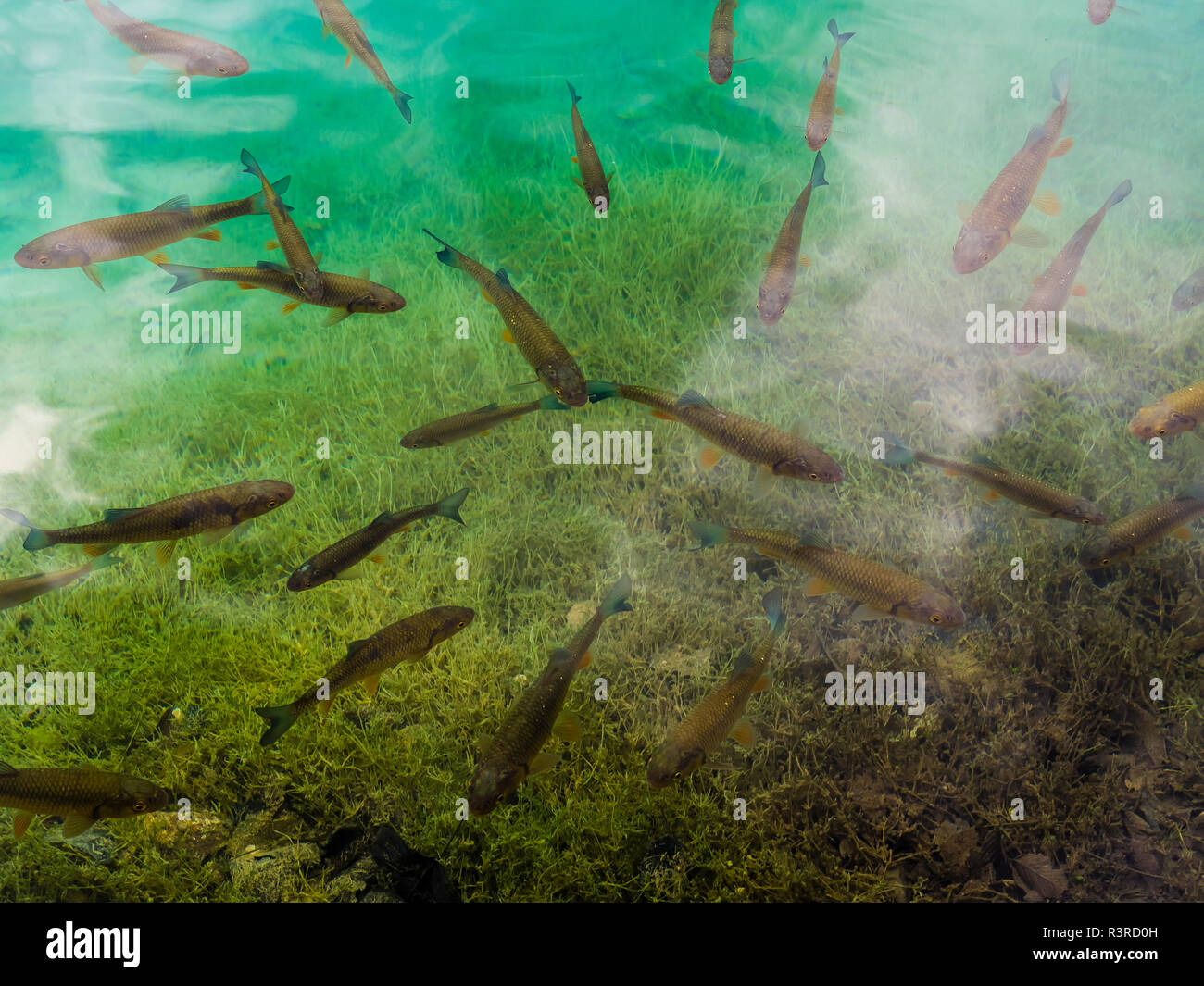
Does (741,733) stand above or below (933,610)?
below

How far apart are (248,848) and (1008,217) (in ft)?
13.0

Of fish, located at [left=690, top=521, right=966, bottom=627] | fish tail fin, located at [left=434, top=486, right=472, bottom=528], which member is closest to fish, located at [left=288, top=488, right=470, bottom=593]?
fish tail fin, located at [left=434, top=486, right=472, bottom=528]

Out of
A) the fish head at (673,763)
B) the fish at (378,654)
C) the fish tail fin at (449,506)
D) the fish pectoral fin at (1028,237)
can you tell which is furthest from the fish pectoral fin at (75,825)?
the fish pectoral fin at (1028,237)

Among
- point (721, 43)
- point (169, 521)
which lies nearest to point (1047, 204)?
point (721, 43)

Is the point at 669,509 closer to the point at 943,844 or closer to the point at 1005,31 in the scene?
the point at 943,844

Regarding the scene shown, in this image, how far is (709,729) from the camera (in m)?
2.30

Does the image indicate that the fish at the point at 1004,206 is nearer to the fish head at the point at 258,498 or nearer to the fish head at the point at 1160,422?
the fish head at the point at 1160,422

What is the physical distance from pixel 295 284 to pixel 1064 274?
3465 millimetres

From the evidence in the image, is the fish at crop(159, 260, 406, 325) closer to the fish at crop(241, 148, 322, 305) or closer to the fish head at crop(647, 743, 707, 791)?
the fish at crop(241, 148, 322, 305)

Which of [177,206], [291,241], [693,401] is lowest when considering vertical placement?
[693,401]

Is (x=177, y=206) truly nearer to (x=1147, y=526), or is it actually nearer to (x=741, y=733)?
(x=741, y=733)

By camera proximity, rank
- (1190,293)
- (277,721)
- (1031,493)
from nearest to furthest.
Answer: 1. (277,721)
2. (1031,493)
3. (1190,293)

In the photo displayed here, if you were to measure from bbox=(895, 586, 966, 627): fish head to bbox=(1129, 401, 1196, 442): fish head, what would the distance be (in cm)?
124
